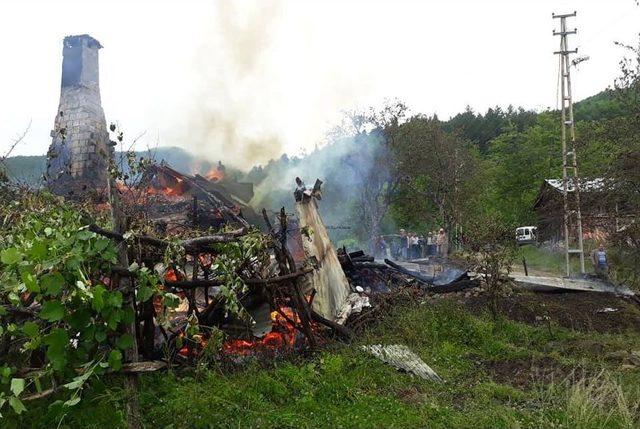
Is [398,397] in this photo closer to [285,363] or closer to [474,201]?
[285,363]

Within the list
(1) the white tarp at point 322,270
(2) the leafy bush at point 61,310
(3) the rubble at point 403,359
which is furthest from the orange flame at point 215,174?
(2) the leafy bush at point 61,310

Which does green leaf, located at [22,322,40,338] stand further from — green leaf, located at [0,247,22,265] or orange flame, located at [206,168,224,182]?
orange flame, located at [206,168,224,182]

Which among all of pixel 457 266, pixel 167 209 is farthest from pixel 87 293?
pixel 167 209

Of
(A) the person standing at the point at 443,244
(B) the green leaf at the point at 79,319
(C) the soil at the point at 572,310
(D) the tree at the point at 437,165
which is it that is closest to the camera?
(B) the green leaf at the point at 79,319

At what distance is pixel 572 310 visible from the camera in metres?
10.3

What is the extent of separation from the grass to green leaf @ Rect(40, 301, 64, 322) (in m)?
0.76

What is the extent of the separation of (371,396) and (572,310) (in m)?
6.79

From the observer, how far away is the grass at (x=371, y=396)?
441 cm

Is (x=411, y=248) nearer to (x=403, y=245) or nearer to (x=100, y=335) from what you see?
(x=403, y=245)

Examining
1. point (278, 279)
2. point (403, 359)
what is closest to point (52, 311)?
point (278, 279)

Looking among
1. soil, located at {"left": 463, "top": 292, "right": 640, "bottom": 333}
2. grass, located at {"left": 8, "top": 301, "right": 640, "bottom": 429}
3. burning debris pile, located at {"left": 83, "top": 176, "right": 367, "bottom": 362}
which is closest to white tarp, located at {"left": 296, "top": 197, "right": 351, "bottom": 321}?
burning debris pile, located at {"left": 83, "top": 176, "right": 367, "bottom": 362}

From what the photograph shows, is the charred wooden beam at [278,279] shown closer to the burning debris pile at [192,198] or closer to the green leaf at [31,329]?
the green leaf at [31,329]

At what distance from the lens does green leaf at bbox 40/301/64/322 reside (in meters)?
3.38

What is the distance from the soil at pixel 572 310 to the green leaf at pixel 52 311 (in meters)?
8.09
